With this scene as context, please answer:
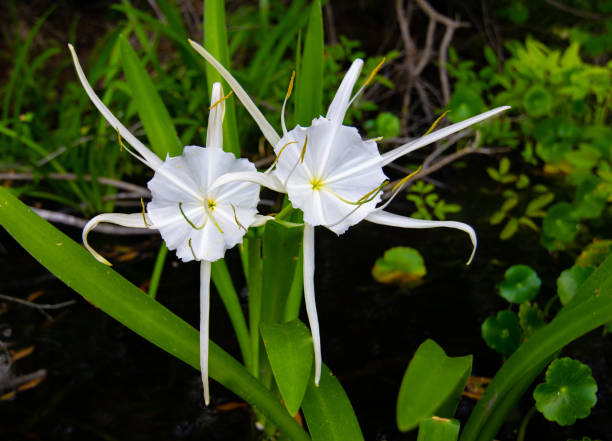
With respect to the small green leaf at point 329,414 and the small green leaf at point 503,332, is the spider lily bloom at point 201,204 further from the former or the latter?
the small green leaf at point 503,332

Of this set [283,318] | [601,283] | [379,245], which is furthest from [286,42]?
[601,283]

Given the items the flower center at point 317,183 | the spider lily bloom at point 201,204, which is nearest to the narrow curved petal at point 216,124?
the spider lily bloom at point 201,204

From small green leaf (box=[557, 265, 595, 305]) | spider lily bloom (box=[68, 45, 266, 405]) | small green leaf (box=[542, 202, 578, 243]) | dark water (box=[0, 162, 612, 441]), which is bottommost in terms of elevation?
dark water (box=[0, 162, 612, 441])

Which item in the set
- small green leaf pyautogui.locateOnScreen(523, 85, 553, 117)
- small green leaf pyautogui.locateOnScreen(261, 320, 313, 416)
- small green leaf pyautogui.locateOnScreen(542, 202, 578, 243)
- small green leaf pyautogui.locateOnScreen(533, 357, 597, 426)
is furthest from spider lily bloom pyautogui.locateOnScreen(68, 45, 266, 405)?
small green leaf pyautogui.locateOnScreen(523, 85, 553, 117)

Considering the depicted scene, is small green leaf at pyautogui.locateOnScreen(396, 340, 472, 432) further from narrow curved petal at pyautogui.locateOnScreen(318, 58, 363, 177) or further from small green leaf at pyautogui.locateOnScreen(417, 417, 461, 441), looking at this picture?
narrow curved petal at pyautogui.locateOnScreen(318, 58, 363, 177)

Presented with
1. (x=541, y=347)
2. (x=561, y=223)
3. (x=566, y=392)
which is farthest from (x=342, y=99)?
(x=561, y=223)

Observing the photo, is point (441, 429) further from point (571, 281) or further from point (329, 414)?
point (571, 281)

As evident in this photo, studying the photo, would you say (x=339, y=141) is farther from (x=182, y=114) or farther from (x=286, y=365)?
(x=182, y=114)
